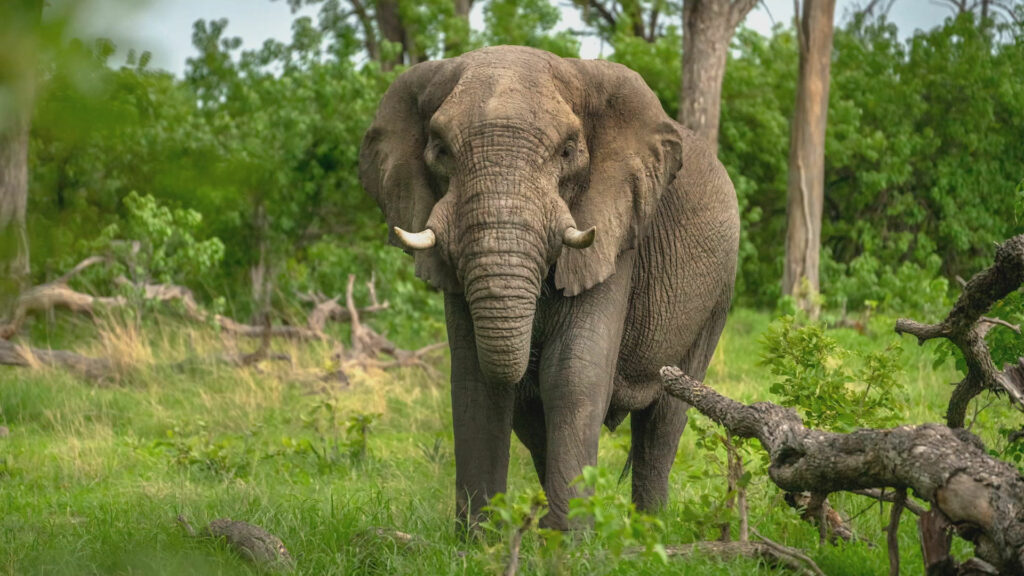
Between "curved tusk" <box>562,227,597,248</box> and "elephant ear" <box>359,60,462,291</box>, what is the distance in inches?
20.5

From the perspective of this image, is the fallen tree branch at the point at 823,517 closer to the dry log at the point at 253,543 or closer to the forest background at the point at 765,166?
the dry log at the point at 253,543

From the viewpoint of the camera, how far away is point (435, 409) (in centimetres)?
1005

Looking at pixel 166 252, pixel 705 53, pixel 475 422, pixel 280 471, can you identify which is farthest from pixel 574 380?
pixel 705 53

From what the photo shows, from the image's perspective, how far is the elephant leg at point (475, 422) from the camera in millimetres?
5176

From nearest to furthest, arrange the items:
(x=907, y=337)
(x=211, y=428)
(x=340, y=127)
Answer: (x=211, y=428)
(x=907, y=337)
(x=340, y=127)

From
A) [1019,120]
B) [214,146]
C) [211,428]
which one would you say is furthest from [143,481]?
[1019,120]

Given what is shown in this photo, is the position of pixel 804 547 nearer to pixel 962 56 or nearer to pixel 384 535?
pixel 384 535

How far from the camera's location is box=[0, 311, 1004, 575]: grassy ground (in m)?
4.48

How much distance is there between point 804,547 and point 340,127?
10.8 metres

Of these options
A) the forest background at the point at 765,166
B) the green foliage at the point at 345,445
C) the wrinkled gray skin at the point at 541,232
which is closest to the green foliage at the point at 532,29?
the forest background at the point at 765,166

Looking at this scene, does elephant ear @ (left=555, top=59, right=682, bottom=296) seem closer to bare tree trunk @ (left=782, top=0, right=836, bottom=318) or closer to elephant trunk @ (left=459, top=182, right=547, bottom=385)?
elephant trunk @ (left=459, top=182, right=547, bottom=385)

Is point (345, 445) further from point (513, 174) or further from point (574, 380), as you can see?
point (513, 174)

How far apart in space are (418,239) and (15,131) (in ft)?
10.5

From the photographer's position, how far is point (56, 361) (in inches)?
417
